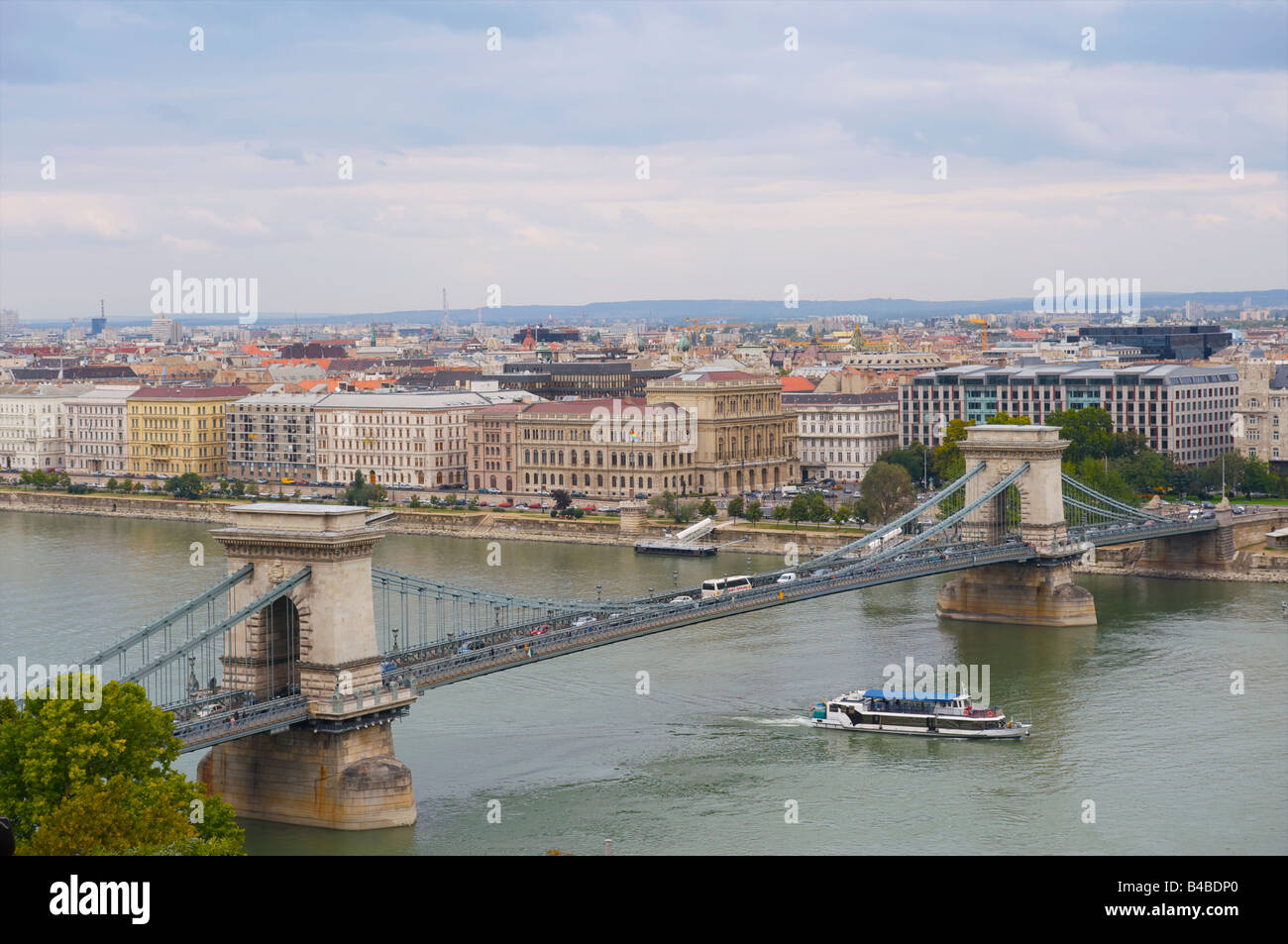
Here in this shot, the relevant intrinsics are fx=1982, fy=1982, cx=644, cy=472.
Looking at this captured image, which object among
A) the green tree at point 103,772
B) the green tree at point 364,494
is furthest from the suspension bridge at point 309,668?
the green tree at point 364,494

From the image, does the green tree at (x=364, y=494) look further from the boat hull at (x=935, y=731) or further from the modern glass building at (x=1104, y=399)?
the boat hull at (x=935, y=731)

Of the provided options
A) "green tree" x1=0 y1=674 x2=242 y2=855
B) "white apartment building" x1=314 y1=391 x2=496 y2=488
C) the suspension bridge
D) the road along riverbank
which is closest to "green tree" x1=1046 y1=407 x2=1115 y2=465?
the road along riverbank

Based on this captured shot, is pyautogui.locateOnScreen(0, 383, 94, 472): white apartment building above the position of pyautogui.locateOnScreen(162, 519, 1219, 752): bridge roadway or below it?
above

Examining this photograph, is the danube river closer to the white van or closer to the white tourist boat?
the white tourist boat

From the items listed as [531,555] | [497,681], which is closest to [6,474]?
[531,555]

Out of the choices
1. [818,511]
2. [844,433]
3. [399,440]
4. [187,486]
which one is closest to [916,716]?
[818,511]
